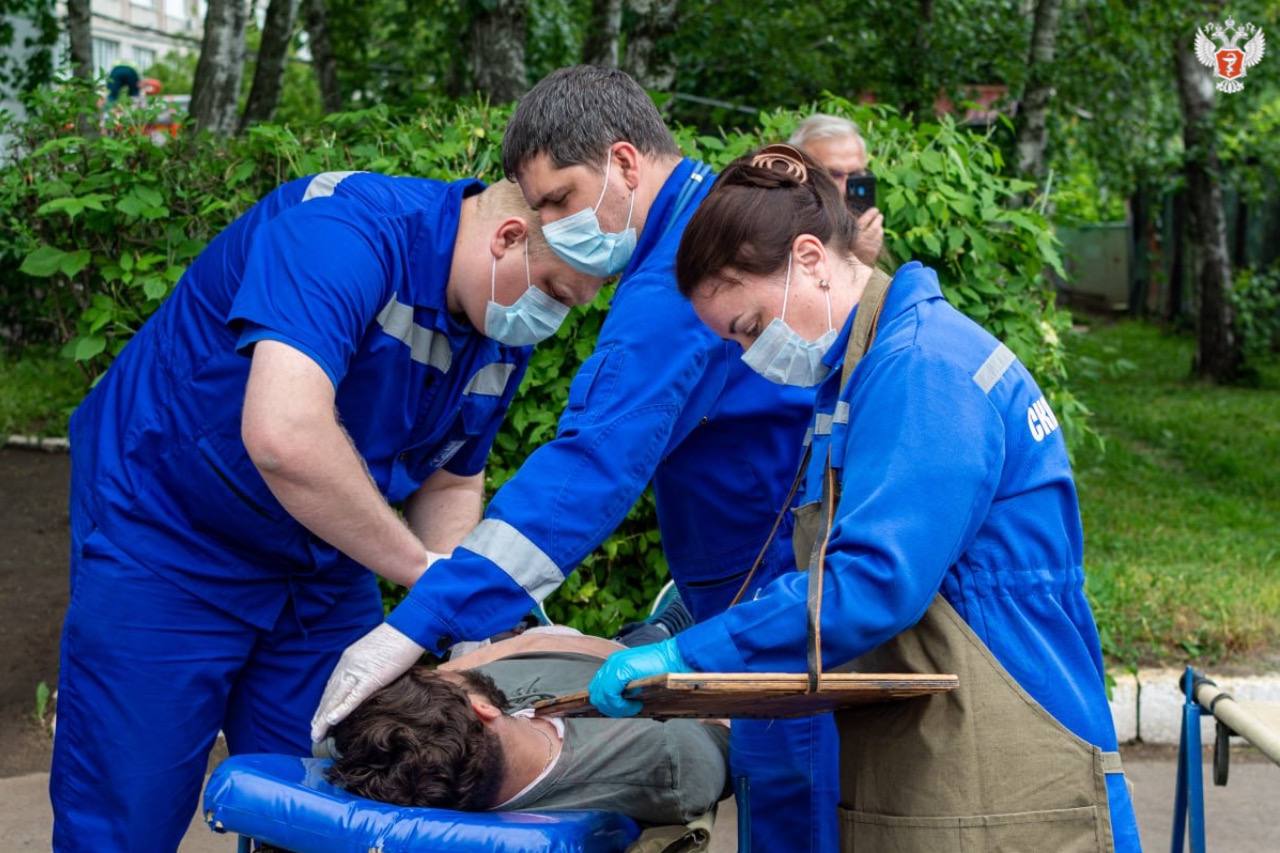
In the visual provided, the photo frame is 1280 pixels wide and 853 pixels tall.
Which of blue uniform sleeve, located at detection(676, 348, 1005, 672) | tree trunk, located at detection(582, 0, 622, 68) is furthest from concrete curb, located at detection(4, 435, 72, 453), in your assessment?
blue uniform sleeve, located at detection(676, 348, 1005, 672)

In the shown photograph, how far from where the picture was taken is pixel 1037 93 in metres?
9.38

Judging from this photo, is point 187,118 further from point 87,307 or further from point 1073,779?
point 1073,779

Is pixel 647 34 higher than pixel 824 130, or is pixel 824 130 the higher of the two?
pixel 647 34

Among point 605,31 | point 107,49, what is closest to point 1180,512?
point 605,31

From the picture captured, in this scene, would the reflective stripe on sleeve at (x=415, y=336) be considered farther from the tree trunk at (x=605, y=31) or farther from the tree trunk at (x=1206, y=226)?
the tree trunk at (x=1206, y=226)

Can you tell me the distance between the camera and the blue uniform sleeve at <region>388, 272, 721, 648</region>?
7.93ft

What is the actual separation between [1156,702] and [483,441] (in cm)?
298

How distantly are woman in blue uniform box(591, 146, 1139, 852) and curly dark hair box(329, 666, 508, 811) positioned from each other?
650 millimetres

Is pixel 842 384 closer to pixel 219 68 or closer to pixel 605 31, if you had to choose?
pixel 605 31

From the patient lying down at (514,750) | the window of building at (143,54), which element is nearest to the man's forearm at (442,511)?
the patient lying down at (514,750)

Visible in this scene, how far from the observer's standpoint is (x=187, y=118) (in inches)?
204

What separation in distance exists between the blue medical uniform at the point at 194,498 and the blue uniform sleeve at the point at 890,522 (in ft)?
3.38

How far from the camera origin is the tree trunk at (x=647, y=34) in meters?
8.50

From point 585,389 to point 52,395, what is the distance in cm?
854
